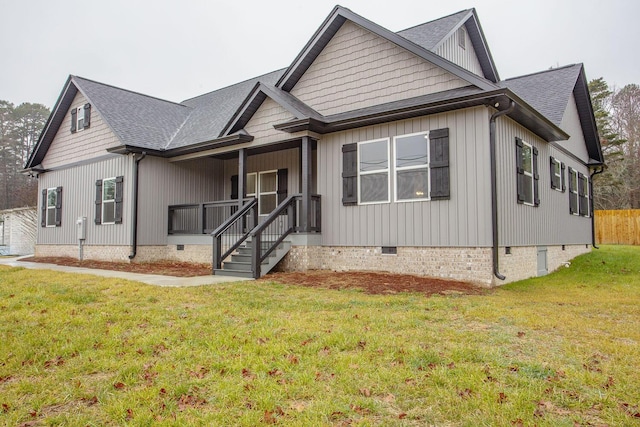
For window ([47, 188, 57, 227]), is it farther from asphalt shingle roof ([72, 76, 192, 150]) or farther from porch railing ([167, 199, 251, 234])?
porch railing ([167, 199, 251, 234])

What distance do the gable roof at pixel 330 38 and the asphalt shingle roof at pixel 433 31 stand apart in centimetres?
129

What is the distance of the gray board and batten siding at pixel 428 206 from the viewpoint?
8.53 m

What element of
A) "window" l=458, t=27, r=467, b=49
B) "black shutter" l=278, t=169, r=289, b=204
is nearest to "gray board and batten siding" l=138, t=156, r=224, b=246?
"black shutter" l=278, t=169, r=289, b=204

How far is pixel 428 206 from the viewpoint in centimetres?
911

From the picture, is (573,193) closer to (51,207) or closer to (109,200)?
(109,200)

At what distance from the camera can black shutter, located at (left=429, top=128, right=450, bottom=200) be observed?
885cm

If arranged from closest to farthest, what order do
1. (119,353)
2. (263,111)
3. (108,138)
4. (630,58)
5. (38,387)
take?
(38,387) < (119,353) < (263,111) < (108,138) < (630,58)

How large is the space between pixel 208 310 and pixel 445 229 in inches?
201

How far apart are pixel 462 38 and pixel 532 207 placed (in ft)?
16.1

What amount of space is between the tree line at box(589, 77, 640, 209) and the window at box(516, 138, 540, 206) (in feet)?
64.0

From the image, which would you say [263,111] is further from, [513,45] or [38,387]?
[513,45]

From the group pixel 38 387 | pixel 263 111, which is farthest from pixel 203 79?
pixel 38 387

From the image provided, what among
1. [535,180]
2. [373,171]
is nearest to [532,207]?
[535,180]

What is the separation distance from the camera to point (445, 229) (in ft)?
29.0
